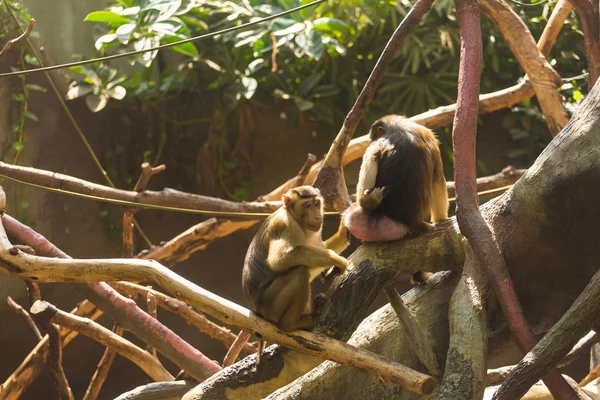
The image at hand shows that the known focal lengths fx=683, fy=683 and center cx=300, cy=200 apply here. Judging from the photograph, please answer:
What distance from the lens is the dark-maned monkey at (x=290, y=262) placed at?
344cm

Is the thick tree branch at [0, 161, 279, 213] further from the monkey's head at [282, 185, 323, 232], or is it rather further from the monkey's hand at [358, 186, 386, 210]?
the monkey's hand at [358, 186, 386, 210]

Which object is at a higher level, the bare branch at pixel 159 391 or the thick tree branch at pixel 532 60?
the thick tree branch at pixel 532 60

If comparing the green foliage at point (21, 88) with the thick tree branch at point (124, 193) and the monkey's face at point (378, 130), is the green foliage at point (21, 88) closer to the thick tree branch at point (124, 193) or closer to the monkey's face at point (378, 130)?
the thick tree branch at point (124, 193)

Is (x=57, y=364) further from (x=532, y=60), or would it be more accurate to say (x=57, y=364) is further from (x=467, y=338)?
(x=532, y=60)

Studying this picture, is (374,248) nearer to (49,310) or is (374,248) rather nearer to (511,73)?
(49,310)

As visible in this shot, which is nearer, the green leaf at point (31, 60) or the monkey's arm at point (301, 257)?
the monkey's arm at point (301, 257)

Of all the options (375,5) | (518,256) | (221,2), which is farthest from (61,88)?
(518,256)

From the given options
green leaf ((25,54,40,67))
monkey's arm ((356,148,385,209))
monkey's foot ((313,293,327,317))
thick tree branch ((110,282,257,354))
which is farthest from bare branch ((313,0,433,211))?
green leaf ((25,54,40,67))

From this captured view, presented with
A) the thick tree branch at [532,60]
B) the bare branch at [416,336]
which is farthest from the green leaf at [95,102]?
the bare branch at [416,336]

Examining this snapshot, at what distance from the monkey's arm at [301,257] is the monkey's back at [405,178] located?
1.11ft

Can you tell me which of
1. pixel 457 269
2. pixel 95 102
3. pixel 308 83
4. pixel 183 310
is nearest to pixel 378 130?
pixel 457 269

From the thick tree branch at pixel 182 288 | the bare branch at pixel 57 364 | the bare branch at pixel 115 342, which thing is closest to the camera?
the thick tree branch at pixel 182 288

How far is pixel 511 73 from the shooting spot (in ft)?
28.9

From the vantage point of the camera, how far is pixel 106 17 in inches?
313
